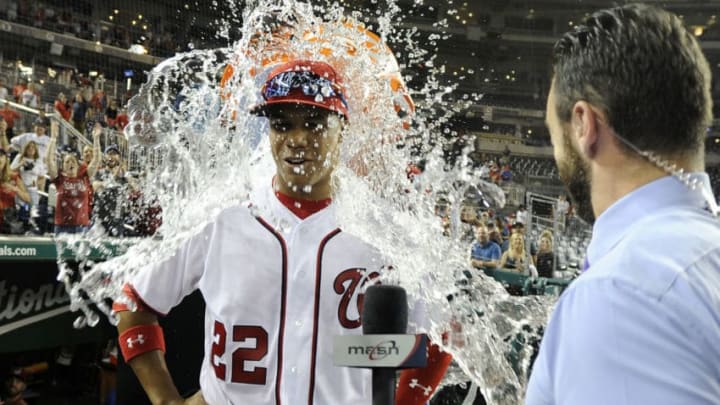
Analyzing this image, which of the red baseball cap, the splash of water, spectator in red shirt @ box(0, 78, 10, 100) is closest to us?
the red baseball cap

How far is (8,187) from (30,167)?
3.02ft

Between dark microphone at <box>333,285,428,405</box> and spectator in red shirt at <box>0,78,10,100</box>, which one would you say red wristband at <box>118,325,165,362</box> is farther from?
spectator in red shirt at <box>0,78,10,100</box>

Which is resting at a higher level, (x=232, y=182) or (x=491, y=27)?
(x=491, y=27)

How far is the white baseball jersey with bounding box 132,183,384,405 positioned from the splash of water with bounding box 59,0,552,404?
83 mm

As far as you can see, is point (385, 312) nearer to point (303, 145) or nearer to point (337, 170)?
point (303, 145)

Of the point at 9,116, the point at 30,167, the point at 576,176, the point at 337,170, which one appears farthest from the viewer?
the point at 9,116

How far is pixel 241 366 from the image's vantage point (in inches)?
70.9

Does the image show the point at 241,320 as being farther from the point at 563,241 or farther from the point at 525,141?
the point at 525,141

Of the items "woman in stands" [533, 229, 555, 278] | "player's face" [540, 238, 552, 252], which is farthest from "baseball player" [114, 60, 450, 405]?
"player's face" [540, 238, 552, 252]

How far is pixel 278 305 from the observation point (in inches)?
72.2

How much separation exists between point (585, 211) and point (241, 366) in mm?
1023

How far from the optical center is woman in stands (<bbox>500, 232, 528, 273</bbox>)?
24.1ft

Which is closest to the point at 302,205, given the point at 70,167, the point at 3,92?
the point at 70,167

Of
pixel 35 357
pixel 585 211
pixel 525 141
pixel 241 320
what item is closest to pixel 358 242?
pixel 241 320
